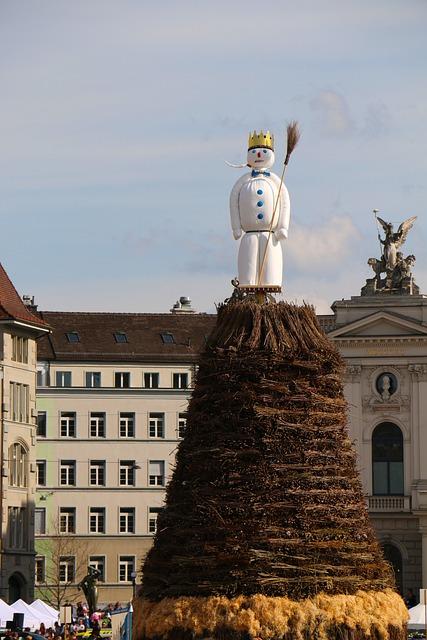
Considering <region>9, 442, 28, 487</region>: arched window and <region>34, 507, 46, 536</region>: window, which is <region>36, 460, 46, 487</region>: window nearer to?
<region>34, 507, 46, 536</region>: window

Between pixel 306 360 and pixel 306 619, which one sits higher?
pixel 306 360

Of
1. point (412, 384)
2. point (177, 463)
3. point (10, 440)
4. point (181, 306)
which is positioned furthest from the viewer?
point (181, 306)

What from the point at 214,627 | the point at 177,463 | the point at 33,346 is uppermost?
the point at 33,346

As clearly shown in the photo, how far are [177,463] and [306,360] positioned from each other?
9.17ft

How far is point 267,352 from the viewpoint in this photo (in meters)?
33.2

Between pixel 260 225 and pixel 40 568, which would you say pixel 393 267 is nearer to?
pixel 40 568

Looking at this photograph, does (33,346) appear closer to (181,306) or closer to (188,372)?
(188,372)

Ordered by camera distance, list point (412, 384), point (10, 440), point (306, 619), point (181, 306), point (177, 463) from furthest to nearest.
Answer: point (181, 306) → point (412, 384) → point (10, 440) → point (177, 463) → point (306, 619)

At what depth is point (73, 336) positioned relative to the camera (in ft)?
330

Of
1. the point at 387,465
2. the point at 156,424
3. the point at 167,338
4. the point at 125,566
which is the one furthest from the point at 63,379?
the point at 387,465

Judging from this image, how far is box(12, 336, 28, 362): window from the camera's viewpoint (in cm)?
8094

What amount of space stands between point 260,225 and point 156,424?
212 feet

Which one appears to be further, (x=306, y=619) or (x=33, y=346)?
(x=33, y=346)

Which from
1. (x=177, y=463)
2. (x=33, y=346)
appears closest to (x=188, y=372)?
(x=33, y=346)
